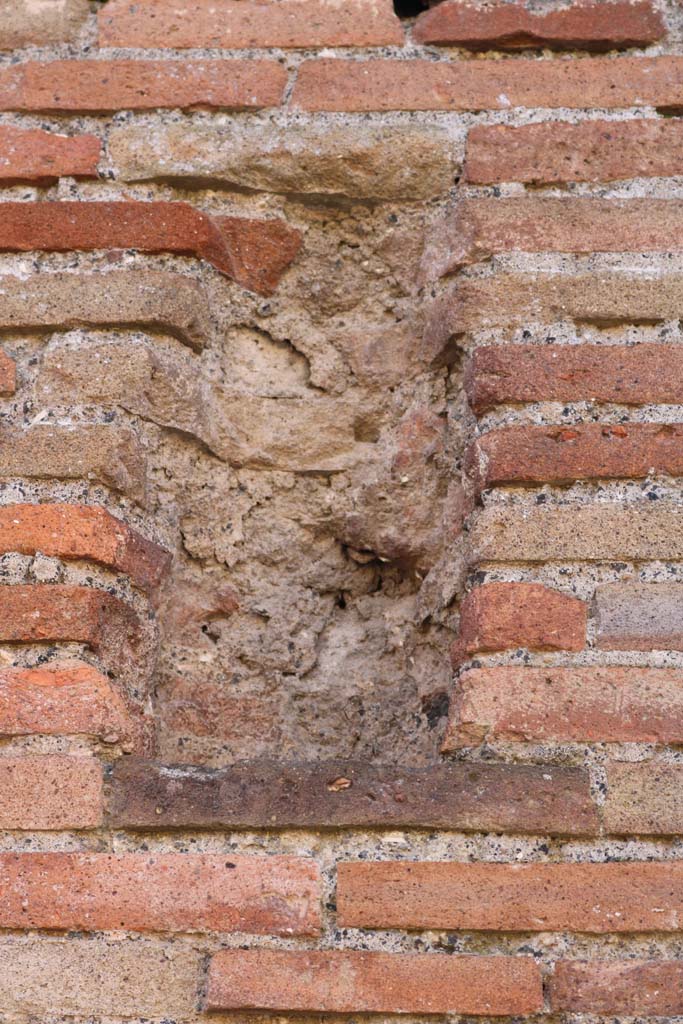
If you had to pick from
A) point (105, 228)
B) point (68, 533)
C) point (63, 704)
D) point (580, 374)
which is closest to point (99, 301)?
point (105, 228)

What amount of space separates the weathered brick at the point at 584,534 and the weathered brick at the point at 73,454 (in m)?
0.50

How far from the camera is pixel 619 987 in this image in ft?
5.28

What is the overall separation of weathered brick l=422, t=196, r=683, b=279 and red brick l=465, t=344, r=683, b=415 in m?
0.16

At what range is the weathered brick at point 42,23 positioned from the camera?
83.7 inches

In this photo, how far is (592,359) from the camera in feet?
6.13

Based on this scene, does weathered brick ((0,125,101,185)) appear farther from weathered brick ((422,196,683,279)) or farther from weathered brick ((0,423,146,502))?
weathered brick ((422,196,683,279))

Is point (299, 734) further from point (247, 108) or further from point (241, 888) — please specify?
point (247, 108)

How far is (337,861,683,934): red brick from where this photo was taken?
1.63 meters

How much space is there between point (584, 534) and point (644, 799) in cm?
35

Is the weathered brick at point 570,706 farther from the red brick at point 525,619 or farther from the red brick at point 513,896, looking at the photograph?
the red brick at point 513,896

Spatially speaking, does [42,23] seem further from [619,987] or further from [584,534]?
[619,987]

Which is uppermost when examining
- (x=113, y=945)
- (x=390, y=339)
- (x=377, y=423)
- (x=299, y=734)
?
(x=390, y=339)

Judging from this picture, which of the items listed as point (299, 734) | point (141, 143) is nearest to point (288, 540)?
point (299, 734)

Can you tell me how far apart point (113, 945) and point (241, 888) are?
0.17 metres
